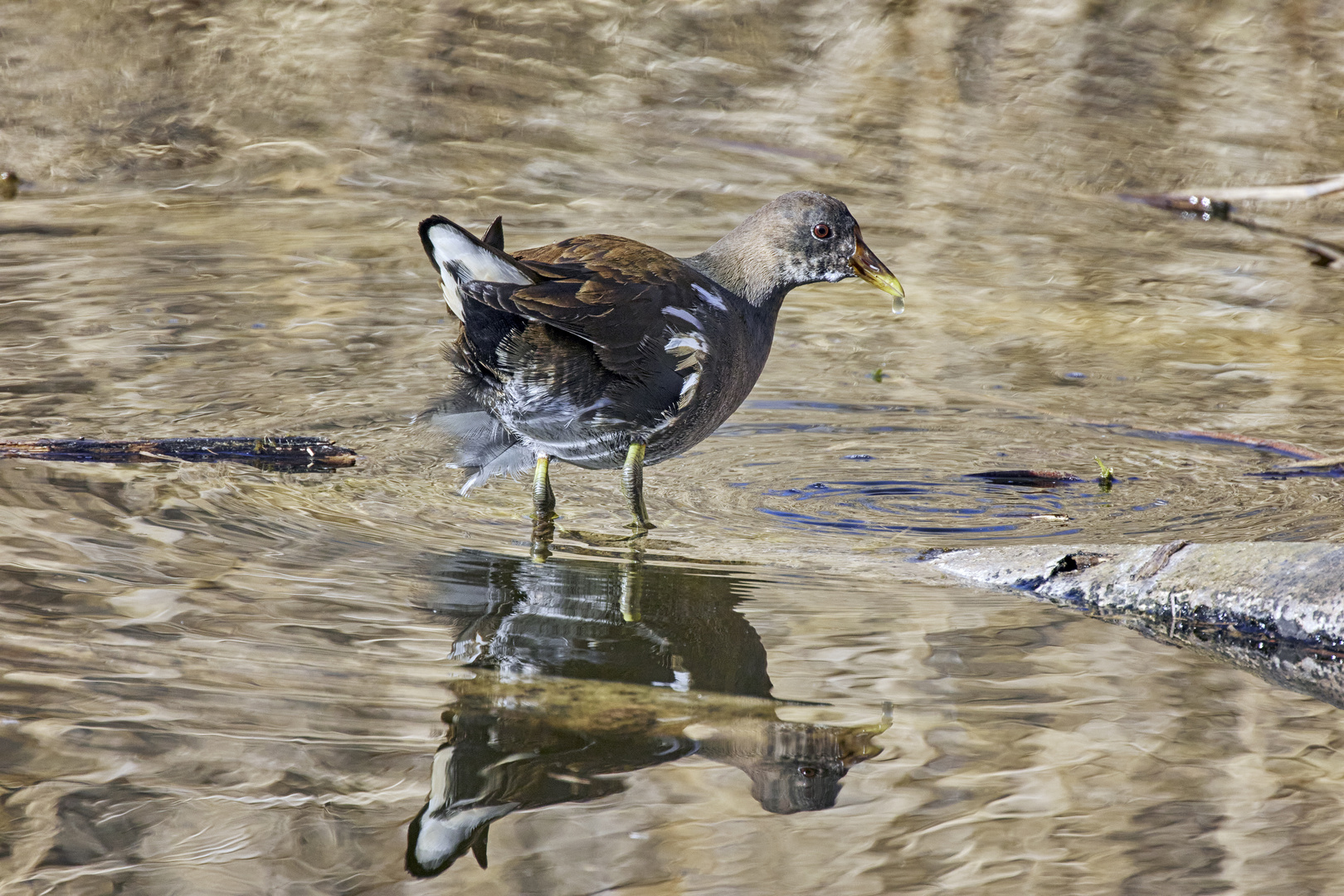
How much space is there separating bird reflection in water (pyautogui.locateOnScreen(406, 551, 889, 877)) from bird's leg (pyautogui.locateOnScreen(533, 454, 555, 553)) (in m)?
0.38

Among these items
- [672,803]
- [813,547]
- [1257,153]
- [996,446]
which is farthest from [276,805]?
[1257,153]

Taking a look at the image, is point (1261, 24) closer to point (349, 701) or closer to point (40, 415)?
point (40, 415)

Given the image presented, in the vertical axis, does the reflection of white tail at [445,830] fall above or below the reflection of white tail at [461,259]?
below

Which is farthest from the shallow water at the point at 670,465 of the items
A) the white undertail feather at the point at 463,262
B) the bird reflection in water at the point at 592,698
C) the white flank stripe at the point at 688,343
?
the white undertail feather at the point at 463,262

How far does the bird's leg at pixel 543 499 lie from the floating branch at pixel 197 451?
0.66 m

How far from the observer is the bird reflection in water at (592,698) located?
282 cm

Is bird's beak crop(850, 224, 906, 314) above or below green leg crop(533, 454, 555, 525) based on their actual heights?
above

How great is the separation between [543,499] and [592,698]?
1437mm

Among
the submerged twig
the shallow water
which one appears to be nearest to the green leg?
the shallow water

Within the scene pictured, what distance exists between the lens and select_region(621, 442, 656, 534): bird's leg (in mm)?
4493

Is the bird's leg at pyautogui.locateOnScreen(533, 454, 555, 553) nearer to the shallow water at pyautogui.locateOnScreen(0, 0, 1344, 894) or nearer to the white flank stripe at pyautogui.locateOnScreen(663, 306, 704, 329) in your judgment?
the shallow water at pyautogui.locateOnScreen(0, 0, 1344, 894)

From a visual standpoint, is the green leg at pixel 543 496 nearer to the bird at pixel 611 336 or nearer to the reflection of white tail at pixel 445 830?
the bird at pixel 611 336

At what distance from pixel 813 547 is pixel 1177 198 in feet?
18.3

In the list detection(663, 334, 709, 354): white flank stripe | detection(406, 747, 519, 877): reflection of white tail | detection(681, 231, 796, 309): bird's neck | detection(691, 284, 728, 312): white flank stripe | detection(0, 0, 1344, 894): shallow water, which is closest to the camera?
detection(406, 747, 519, 877): reflection of white tail
